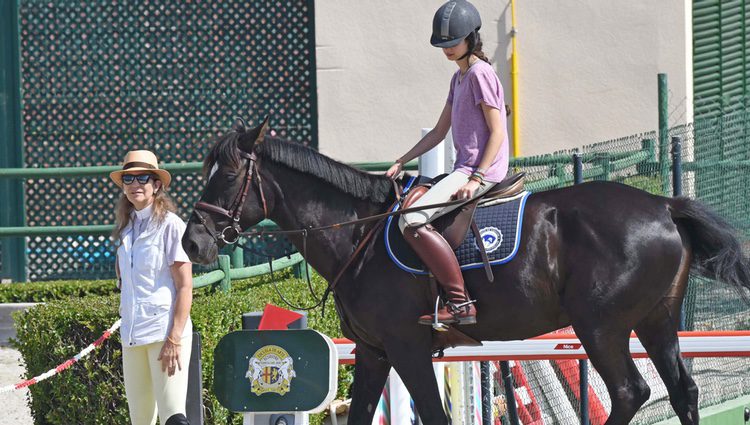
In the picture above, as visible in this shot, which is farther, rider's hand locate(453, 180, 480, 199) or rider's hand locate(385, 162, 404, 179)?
rider's hand locate(385, 162, 404, 179)

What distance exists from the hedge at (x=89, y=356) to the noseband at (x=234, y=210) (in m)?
1.77

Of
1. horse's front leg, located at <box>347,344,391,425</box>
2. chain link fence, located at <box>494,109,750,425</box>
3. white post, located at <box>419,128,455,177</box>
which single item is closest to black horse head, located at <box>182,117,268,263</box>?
horse's front leg, located at <box>347,344,391,425</box>

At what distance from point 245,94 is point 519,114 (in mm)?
3592

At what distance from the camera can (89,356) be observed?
7.39 m

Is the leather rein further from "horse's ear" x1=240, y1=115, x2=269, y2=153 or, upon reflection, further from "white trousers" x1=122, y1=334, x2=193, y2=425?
"white trousers" x1=122, y1=334, x2=193, y2=425

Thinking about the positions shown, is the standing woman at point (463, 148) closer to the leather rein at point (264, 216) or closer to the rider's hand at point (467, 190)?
the rider's hand at point (467, 190)

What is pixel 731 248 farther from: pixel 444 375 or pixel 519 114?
pixel 519 114

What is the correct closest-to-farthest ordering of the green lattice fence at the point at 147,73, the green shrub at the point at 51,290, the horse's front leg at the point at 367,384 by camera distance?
the horse's front leg at the point at 367,384 → the green shrub at the point at 51,290 → the green lattice fence at the point at 147,73

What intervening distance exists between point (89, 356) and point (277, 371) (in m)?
1.82

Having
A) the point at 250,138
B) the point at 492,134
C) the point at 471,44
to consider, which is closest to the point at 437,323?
the point at 492,134

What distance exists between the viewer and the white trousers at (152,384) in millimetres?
5887

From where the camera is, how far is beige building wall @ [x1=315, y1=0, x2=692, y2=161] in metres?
14.9

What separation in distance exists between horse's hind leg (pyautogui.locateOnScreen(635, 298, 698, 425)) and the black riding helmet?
172 cm

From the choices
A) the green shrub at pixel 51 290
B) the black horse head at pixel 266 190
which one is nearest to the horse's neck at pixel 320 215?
the black horse head at pixel 266 190
